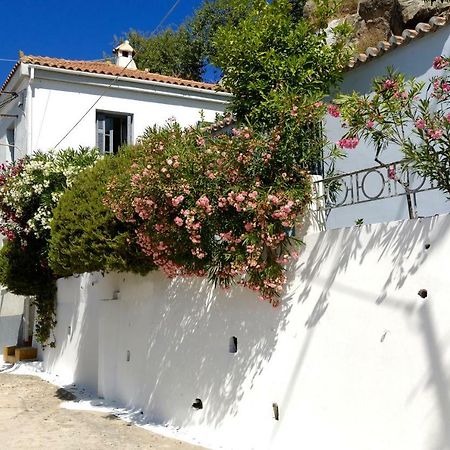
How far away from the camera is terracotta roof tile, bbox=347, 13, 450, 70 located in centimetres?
881

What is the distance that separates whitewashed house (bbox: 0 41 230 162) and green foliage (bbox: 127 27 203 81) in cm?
1218

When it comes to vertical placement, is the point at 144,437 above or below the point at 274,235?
below

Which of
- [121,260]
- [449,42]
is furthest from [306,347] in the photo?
[449,42]

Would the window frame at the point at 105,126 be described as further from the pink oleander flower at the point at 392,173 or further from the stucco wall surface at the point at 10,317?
the pink oleander flower at the point at 392,173

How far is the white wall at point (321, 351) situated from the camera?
5.54 m

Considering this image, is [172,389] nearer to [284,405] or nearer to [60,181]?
[284,405]

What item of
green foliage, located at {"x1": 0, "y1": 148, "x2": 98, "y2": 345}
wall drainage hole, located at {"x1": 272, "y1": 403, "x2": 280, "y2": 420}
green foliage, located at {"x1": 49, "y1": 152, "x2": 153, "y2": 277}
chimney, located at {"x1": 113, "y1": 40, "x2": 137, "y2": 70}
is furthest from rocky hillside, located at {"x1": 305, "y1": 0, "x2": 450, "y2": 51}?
wall drainage hole, located at {"x1": 272, "y1": 403, "x2": 280, "y2": 420}

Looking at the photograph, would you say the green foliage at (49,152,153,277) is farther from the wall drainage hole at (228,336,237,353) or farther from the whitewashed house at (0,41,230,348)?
the whitewashed house at (0,41,230,348)

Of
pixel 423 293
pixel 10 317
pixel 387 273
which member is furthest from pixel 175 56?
pixel 423 293

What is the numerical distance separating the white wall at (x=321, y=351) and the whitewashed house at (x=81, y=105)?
917 centimetres

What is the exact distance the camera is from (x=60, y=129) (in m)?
18.0

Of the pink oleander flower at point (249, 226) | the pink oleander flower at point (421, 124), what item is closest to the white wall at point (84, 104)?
the pink oleander flower at point (249, 226)

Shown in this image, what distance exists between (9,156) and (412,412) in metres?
17.8

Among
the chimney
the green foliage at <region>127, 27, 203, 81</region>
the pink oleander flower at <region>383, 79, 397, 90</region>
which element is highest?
the green foliage at <region>127, 27, 203, 81</region>
